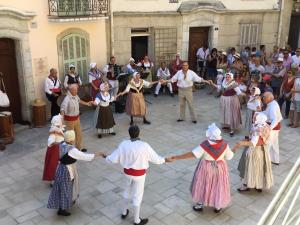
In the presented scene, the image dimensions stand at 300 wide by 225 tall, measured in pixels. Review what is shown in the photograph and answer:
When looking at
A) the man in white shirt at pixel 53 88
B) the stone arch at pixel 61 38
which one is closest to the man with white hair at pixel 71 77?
the man in white shirt at pixel 53 88

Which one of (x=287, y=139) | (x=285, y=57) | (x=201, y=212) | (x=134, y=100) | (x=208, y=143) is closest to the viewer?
(x=208, y=143)

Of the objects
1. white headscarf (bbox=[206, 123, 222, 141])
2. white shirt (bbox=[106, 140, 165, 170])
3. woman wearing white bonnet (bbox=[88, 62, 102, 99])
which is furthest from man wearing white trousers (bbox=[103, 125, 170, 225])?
woman wearing white bonnet (bbox=[88, 62, 102, 99])

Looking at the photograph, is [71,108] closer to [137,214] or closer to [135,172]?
[135,172]

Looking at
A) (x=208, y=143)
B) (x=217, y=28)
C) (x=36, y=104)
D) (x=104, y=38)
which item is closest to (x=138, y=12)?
(x=104, y=38)

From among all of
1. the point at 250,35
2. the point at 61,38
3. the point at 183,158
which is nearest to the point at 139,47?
the point at 61,38

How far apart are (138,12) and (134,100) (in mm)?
3941

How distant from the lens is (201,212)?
6.18 metres

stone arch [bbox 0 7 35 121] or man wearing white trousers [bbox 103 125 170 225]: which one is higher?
stone arch [bbox 0 7 35 121]

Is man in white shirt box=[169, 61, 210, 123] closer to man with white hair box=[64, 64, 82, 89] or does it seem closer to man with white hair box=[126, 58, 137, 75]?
man with white hair box=[126, 58, 137, 75]

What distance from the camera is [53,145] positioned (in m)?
6.54

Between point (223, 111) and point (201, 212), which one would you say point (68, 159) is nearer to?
point (201, 212)

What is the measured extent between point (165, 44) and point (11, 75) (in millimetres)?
5875

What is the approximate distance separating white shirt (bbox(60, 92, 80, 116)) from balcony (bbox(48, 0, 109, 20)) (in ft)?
10.0

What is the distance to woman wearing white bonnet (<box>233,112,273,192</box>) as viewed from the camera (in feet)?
20.4
